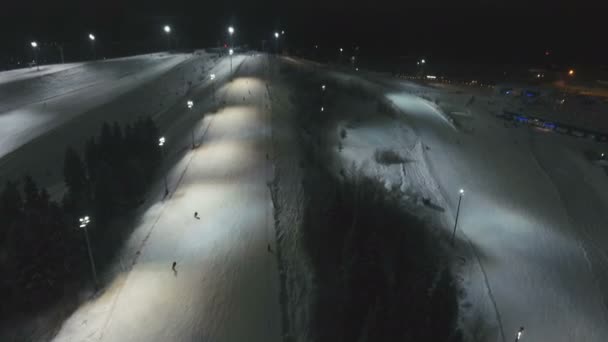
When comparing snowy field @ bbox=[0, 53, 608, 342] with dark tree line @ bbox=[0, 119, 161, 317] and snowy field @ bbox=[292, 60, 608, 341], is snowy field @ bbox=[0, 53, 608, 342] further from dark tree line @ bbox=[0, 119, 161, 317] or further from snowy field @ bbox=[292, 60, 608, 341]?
dark tree line @ bbox=[0, 119, 161, 317]

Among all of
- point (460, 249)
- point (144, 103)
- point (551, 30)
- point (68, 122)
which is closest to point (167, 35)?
point (144, 103)

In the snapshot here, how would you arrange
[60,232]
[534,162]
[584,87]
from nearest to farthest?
1. [60,232]
2. [534,162]
3. [584,87]

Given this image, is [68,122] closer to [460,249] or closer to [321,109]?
[321,109]

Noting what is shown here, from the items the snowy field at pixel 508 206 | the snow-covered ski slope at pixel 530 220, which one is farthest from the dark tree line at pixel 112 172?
the snow-covered ski slope at pixel 530 220

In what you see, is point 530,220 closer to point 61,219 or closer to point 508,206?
point 508,206

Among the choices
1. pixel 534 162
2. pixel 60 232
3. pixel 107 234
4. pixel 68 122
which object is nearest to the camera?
pixel 60 232

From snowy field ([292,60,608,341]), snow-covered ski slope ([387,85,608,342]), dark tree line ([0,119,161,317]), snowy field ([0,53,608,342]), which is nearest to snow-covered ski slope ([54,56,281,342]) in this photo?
snowy field ([0,53,608,342])
